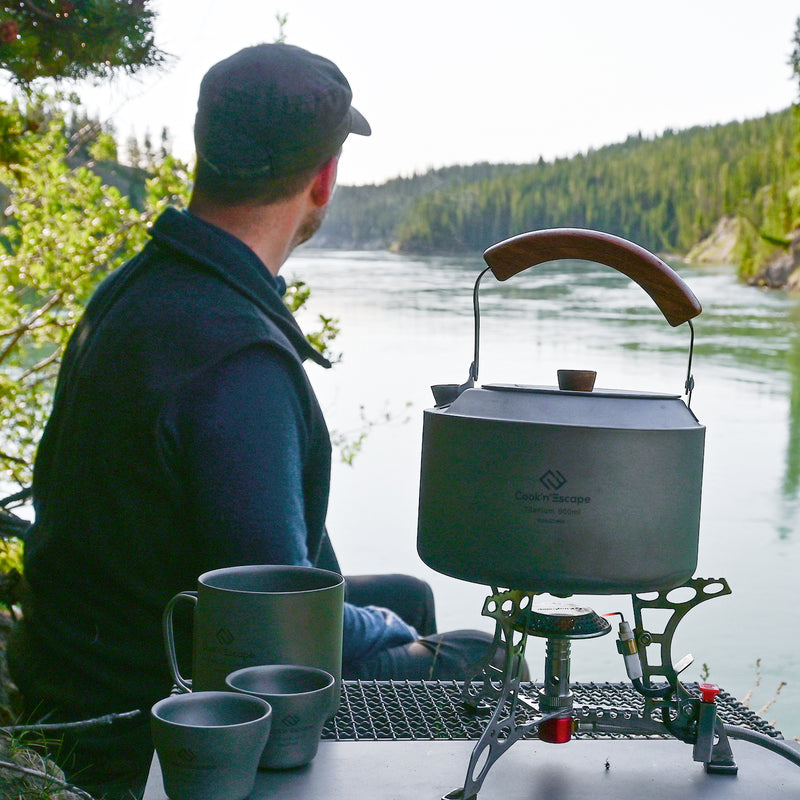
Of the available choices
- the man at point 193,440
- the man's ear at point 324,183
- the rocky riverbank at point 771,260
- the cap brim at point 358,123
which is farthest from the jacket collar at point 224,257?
the rocky riverbank at point 771,260

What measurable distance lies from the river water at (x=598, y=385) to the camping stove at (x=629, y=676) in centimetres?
14

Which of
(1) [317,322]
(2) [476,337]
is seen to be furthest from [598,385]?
(1) [317,322]

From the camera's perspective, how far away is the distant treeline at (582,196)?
15.7 feet

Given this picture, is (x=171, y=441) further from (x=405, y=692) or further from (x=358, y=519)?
(x=358, y=519)

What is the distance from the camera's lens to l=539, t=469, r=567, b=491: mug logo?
820mm

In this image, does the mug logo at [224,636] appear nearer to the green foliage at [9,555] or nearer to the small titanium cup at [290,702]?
the small titanium cup at [290,702]

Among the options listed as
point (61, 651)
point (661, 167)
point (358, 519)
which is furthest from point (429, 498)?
point (661, 167)

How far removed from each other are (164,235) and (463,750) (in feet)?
2.52

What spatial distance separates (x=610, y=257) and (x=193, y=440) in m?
0.52

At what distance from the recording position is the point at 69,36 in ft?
4.26

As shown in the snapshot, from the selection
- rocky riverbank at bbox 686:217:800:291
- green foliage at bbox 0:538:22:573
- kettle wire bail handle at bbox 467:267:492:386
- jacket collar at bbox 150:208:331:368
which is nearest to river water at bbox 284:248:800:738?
kettle wire bail handle at bbox 467:267:492:386

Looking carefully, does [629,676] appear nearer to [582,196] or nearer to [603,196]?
[582,196]

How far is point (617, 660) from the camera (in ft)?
11.8

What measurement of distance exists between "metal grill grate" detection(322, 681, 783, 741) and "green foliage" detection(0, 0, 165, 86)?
0.83 meters
